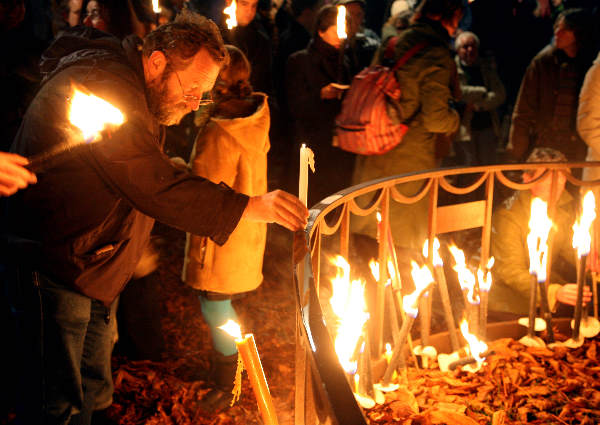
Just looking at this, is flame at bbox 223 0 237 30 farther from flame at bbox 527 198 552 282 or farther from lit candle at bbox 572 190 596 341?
lit candle at bbox 572 190 596 341

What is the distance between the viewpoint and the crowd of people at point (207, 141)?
214 cm

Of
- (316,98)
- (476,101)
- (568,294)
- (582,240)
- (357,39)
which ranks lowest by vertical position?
(568,294)

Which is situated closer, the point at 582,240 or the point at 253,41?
the point at 582,240

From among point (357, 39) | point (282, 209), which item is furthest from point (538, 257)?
point (357, 39)

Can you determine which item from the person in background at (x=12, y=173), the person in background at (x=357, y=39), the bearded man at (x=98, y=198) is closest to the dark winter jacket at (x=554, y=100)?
the person in background at (x=357, y=39)

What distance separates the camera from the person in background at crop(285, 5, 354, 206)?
17.1 feet

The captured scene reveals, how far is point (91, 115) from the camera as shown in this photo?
5.20 feet

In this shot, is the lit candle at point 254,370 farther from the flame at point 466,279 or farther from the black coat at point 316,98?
the black coat at point 316,98

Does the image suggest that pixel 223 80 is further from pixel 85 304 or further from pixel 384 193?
pixel 85 304

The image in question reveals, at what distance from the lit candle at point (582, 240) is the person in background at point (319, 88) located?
2364mm

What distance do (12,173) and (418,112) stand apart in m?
3.75

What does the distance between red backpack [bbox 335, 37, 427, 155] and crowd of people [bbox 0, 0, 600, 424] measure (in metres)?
0.10

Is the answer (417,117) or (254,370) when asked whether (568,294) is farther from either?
(254,370)

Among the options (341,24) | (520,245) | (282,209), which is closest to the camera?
(282,209)
